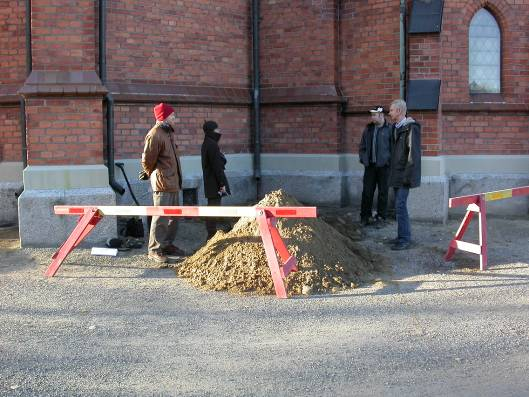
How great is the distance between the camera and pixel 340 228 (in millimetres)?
11328

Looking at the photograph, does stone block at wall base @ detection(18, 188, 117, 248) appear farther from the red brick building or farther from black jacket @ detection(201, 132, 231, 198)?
black jacket @ detection(201, 132, 231, 198)

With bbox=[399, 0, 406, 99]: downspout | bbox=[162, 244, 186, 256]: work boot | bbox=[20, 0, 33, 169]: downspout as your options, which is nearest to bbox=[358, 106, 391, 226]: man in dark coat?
bbox=[399, 0, 406, 99]: downspout

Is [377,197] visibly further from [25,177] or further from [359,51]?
[25,177]

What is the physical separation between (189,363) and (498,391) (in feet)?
7.35

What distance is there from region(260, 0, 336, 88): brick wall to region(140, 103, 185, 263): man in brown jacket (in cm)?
456

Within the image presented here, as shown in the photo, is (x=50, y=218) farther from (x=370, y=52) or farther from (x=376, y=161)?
(x=370, y=52)

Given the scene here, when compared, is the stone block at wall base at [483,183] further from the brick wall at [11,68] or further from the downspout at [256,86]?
the brick wall at [11,68]

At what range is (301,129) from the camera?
13492 millimetres

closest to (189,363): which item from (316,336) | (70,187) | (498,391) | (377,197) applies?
(316,336)

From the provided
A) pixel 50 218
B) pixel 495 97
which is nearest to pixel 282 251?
pixel 50 218

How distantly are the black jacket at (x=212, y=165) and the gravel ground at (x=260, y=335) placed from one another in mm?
1508

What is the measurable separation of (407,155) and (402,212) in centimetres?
76

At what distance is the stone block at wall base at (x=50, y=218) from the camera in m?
9.92

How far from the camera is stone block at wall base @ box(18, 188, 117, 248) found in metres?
9.92
